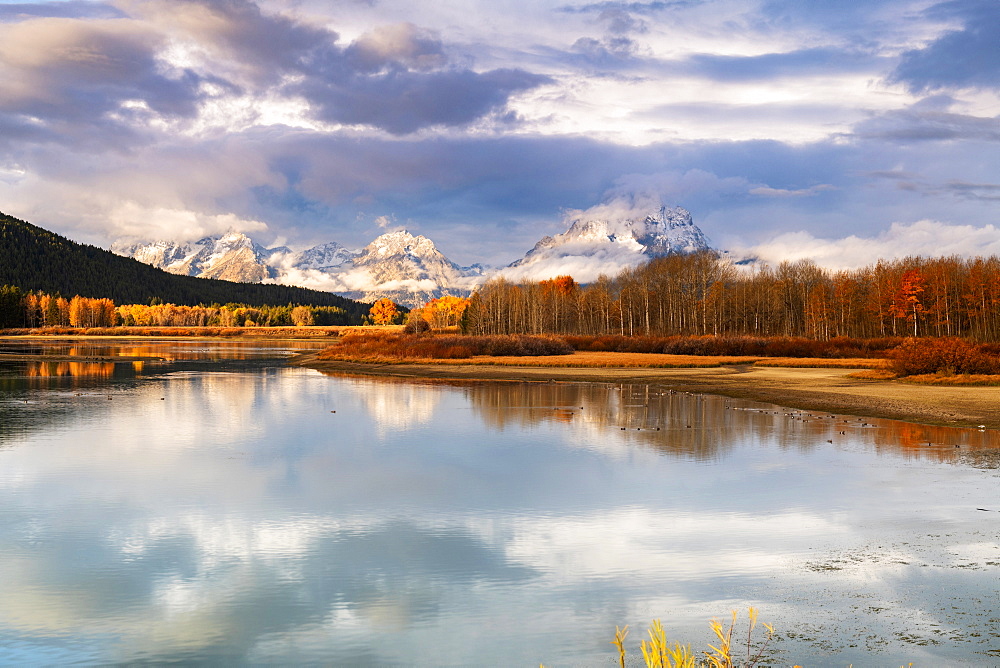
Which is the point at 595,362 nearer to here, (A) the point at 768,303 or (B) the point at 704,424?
(B) the point at 704,424

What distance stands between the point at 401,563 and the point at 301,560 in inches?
60.7

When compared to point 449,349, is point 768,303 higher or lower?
higher

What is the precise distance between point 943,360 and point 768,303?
282 ft

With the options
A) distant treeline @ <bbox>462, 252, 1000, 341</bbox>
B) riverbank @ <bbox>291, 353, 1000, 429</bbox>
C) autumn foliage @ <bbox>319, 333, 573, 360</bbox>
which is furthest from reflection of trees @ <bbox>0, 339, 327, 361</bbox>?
distant treeline @ <bbox>462, 252, 1000, 341</bbox>

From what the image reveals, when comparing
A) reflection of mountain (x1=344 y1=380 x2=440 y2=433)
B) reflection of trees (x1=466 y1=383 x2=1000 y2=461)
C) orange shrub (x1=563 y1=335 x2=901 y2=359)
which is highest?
orange shrub (x1=563 y1=335 x2=901 y2=359)

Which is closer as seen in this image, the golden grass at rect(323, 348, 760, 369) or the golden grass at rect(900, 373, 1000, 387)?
the golden grass at rect(900, 373, 1000, 387)

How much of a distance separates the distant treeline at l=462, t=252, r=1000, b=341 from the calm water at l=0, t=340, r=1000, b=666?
320 feet

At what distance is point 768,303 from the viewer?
129 m

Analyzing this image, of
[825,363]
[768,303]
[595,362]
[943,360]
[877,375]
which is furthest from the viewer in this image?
[768,303]

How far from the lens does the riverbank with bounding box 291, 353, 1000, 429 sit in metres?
30.7

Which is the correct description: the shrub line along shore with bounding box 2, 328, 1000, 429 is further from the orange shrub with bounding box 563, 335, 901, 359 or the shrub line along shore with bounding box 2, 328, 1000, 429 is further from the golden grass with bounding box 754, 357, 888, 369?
the orange shrub with bounding box 563, 335, 901, 359

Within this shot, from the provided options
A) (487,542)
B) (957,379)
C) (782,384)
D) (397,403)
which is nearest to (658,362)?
(782,384)

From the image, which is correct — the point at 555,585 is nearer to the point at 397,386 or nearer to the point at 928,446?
the point at 928,446

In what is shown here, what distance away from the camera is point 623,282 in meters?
156
